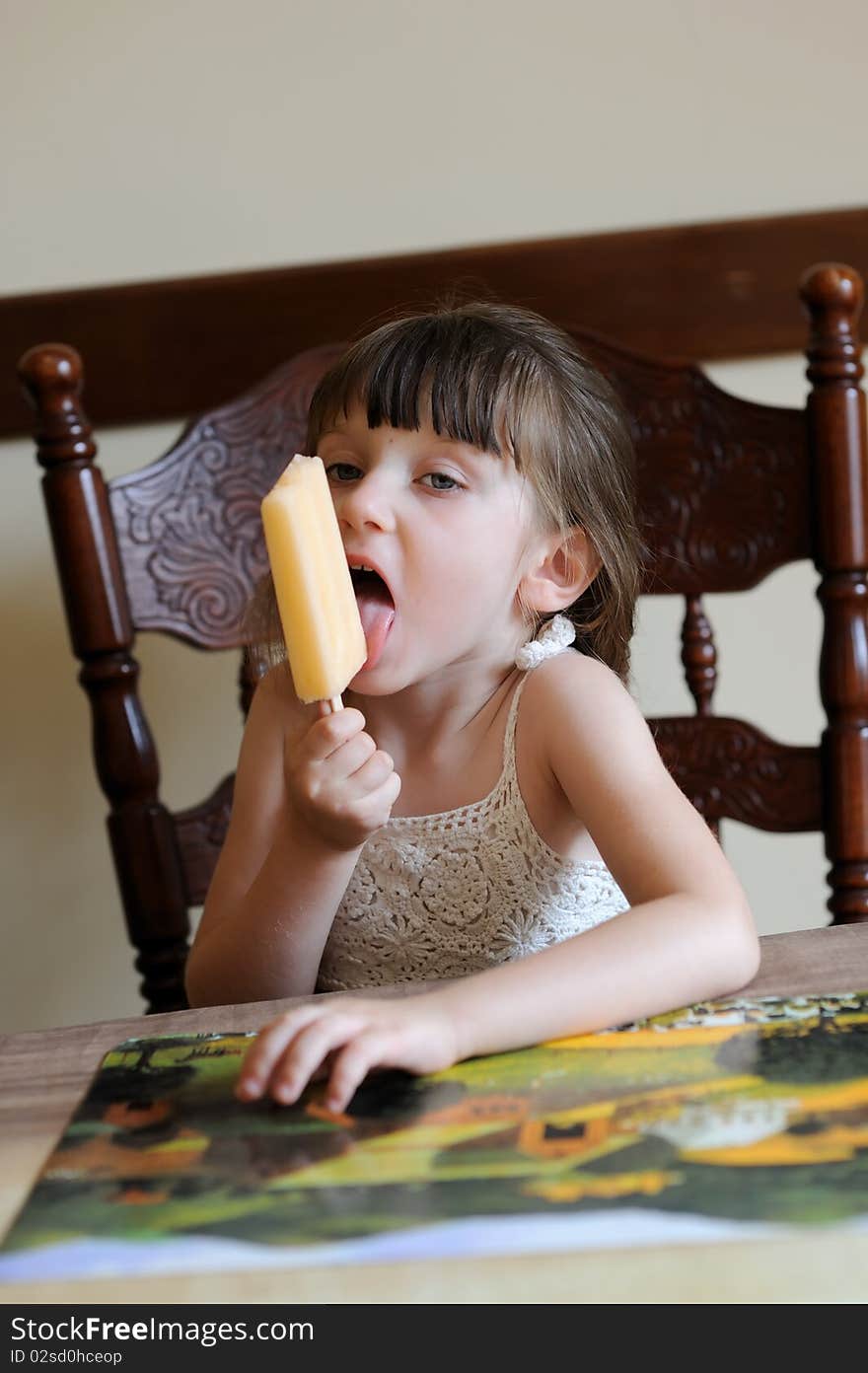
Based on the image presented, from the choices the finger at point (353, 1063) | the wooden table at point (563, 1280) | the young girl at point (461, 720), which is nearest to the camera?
the wooden table at point (563, 1280)

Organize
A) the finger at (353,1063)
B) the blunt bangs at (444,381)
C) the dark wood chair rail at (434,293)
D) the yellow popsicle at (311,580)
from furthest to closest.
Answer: the dark wood chair rail at (434,293) < the blunt bangs at (444,381) < the yellow popsicle at (311,580) < the finger at (353,1063)

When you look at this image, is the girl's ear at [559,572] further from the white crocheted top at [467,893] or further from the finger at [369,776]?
the finger at [369,776]

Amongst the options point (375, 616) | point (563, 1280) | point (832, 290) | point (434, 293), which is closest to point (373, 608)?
point (375, 616)

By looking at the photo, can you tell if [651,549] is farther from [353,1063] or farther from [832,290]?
[353,1063]

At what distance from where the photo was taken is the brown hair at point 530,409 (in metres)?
1.01

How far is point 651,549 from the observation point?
4.26 feet

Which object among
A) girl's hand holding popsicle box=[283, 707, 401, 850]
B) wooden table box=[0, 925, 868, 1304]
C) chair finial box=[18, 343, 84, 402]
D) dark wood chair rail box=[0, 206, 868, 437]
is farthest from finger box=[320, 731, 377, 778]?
dark wood chair rail box=[0, 206, 868, 437]

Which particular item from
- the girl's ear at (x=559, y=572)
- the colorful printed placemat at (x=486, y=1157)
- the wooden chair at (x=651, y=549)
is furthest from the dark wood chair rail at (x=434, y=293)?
the colorful printed placemat at (x=486, y=1157)

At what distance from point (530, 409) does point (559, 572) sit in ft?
0.45

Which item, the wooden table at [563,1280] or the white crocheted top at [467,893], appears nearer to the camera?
the wooden table at [563,1280]

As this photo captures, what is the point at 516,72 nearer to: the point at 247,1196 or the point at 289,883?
the point at 289,883

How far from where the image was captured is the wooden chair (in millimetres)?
1257
